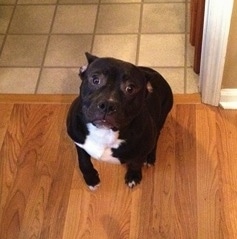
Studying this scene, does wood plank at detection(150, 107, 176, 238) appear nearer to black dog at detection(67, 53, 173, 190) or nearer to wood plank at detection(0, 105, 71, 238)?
black dog at detection(67, 53, 173, 190)

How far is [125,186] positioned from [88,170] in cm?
15

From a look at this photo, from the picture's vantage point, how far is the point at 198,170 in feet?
5.59

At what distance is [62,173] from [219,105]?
0.65 metres

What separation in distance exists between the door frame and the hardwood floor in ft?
0.27

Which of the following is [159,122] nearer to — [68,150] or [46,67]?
[68,150]

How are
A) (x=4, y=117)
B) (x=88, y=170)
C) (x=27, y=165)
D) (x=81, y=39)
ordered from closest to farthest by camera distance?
(x=88, y=170)
(x=27, y=165)
(x=4, y=117)
(x=81, y=39)

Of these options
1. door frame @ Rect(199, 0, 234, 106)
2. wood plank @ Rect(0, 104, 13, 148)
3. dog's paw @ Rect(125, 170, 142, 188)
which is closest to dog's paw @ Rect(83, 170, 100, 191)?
dog's paw @ Rect(125, 170, 142, 188)

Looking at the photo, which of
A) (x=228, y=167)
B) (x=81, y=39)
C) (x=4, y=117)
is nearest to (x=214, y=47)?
(x=228, y=167)

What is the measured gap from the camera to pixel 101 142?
142 centimetres

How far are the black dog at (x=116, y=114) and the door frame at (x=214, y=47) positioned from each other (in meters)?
0.19

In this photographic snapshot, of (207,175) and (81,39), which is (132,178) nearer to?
(207,175)

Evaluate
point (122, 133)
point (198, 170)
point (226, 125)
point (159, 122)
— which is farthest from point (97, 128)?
point (226, 125)

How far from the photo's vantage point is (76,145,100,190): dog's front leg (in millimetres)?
1551

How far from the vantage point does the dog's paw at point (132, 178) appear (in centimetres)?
166
